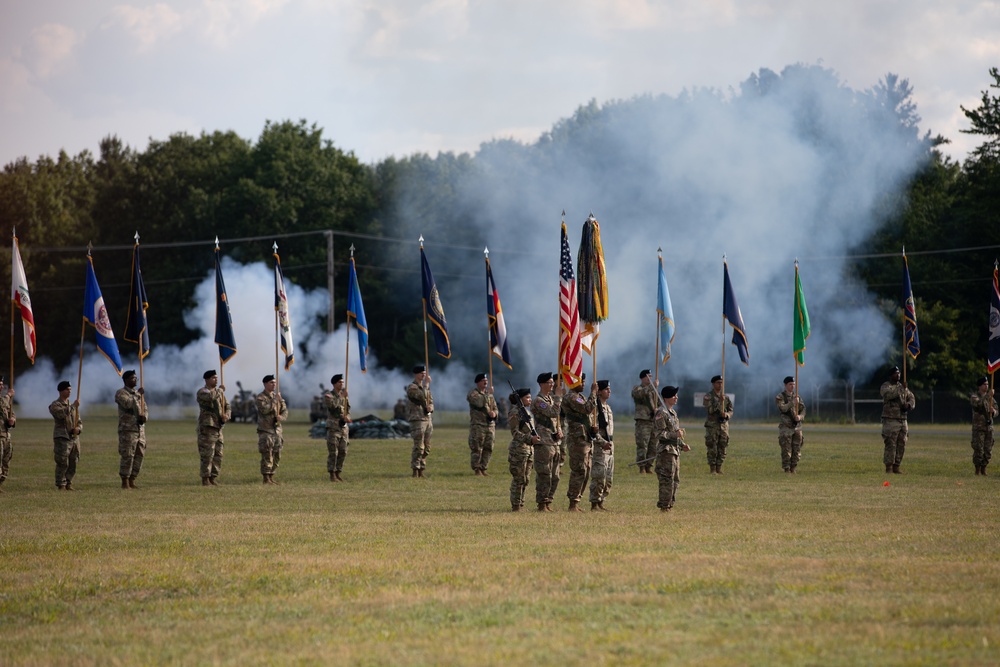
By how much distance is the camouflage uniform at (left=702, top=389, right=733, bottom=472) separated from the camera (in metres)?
25.5

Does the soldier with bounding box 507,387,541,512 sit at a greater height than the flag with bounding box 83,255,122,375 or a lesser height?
lesser

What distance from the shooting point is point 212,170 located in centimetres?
7600

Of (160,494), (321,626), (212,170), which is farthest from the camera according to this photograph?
(212,170)

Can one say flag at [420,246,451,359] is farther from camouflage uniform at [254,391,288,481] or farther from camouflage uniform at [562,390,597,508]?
camouflage uniform at [562,390,597,508]

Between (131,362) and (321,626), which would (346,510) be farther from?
(131,362)

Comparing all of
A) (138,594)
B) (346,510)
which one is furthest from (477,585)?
(346,510)

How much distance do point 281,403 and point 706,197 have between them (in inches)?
1390

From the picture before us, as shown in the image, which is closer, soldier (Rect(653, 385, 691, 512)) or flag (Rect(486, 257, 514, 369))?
soldier (Rect(653, 385, 691, 512))

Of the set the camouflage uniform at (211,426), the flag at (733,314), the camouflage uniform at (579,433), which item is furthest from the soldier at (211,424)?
the flag at (733,314)

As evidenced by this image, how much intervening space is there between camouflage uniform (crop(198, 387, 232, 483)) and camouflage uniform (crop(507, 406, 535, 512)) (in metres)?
7.15

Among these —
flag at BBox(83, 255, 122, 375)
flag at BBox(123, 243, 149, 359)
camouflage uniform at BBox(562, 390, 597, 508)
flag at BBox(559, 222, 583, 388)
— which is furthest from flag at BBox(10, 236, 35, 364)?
camouflage uniform at BBox(562, 390, 597, 508)

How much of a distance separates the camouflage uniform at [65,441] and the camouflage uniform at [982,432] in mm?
17524

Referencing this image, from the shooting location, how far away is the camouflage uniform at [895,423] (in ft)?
82.6

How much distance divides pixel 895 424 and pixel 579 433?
33.1 feet
